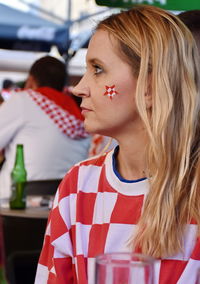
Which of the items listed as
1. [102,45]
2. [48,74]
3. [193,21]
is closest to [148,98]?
[102,45]

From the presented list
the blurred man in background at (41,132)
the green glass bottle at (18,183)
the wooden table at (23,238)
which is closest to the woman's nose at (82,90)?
the wooden table at (23,238)

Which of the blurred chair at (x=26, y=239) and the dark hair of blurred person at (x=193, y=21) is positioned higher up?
the dark hair of blurred person at (x=193, y=21)

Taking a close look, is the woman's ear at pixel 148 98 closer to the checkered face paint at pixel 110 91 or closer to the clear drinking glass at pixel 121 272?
the checkered face paint at pixel 110 91

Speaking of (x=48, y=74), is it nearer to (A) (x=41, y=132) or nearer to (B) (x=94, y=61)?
(A) (x=41, y=132)

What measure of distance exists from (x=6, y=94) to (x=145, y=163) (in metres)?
8.72

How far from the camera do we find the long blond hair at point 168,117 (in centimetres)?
176

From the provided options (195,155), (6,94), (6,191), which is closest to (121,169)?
(195,155)

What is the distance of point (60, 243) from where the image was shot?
1.92 meters

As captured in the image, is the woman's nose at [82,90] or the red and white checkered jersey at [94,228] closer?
the red and white checkered jersey at [94,228]

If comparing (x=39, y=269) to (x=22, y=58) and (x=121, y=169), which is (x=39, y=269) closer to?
(x=121, y=169)

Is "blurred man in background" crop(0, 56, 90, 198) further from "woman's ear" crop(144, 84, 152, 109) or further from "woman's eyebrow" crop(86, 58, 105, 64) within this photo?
"woman's ear" crop(144, 84, 152, 109)

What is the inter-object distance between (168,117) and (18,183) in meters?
2.36

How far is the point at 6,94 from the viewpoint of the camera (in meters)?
10.5

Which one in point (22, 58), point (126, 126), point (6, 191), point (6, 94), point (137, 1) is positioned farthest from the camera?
point (6, 94)
